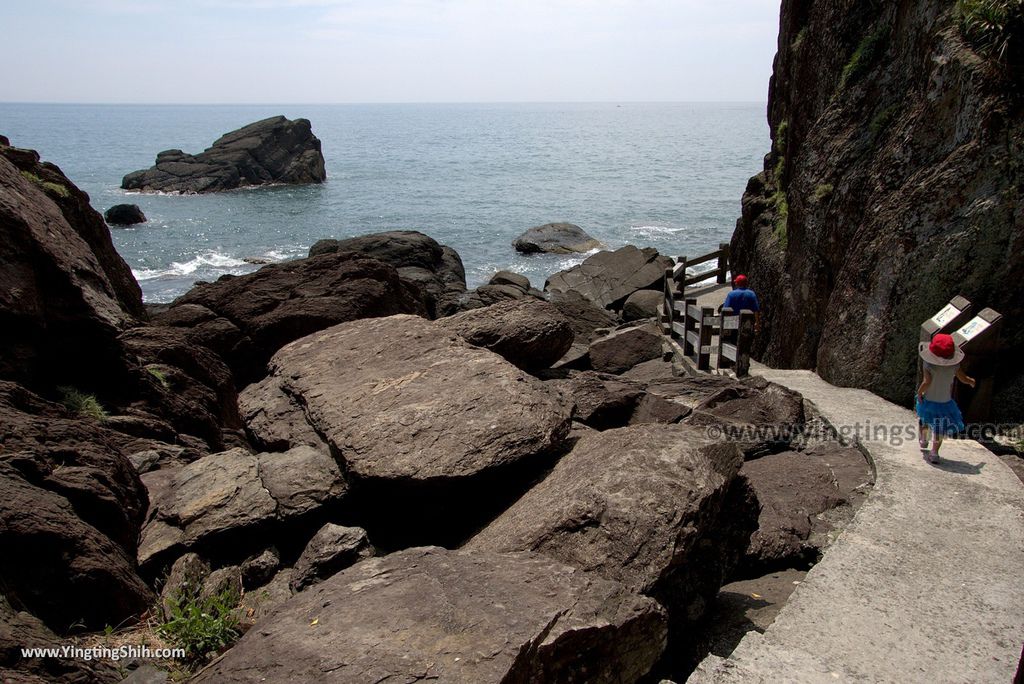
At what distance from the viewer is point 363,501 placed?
7.09 metres

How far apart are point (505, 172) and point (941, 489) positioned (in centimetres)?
8903

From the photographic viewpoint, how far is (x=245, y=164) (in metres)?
79.1

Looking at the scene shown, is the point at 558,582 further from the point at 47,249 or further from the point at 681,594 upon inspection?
the point at 47,249

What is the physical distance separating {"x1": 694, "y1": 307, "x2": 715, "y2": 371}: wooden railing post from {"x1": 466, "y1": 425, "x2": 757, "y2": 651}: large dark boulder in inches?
260

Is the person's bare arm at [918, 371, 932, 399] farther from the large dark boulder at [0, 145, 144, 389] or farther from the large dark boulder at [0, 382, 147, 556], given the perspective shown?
the large dark boulder at [0, 145, 144, 389]

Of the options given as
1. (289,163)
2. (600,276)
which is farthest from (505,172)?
(600,276)

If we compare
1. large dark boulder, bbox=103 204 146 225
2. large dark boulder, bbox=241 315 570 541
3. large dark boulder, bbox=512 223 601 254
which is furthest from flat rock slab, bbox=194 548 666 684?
large dark boulder, bbox=103 204 146 225

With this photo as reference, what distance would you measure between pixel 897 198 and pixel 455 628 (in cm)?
929

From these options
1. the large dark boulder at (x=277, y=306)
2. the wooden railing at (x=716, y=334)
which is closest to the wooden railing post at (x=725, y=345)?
the wooden railing at (x=716, y=334)

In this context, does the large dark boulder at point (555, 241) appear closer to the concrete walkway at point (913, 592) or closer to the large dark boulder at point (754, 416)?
the large dark boulder at point (754, 416)

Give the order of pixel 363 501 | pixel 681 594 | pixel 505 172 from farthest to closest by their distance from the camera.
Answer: pixel 505 172 → pixel 363 501 → pixel 681 594

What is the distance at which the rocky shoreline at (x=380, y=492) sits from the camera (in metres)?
4.64

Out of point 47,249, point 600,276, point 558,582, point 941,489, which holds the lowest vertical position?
point 600,276

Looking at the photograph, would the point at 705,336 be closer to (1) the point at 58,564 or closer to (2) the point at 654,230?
(1) the point at 58,564
